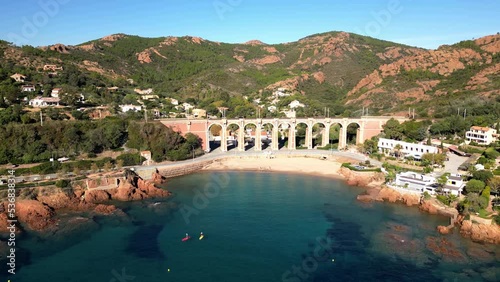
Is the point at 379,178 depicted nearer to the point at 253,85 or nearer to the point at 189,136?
the point at 189,136

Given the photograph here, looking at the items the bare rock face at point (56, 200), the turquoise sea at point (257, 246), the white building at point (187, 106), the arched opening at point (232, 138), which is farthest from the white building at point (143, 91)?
the turquoise sea at point (257, 246)

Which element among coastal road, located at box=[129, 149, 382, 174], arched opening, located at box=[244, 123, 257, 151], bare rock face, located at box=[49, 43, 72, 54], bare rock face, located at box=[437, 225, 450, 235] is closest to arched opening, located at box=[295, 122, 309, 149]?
coastal road, located at box=[129, 149, 382, 174]

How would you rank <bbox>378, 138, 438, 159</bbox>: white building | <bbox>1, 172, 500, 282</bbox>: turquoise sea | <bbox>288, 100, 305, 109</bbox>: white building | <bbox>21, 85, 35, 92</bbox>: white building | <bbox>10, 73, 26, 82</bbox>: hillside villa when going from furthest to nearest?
<bbox>288, 100, 305, 109</bbox>: white building → <bbox>10, 73, 26, 82</bbox>: hillside villa → <bbox>21, 85, 35, 92</bbox>: white building → <bbox>378, 138, 438, 159</bbox>: white building → <bbox>1, 172, 500, 282</bbox>: turquoise sea

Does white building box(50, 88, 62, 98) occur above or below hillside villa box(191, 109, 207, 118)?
above

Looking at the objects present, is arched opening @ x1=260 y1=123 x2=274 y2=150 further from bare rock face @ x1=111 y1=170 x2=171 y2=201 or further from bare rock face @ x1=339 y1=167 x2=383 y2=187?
bare rock face @ x1=111 y1=170 x2=171 y2=201

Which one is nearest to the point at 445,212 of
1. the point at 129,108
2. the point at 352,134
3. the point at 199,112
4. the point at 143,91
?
the point at 352,134

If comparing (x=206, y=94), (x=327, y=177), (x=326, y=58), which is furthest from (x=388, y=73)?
(x=327, y=177)

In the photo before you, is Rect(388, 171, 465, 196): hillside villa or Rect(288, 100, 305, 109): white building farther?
Rect(288, 100, 305, 109): white building
